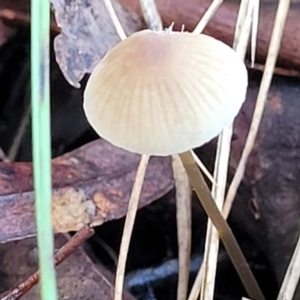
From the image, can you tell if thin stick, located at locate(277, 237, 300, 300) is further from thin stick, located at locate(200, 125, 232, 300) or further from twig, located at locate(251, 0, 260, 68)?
twig, located at locate(251, 0, 260, 68)

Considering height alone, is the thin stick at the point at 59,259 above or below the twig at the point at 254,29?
below

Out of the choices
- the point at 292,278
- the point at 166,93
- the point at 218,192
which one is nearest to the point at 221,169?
the point at 218,192

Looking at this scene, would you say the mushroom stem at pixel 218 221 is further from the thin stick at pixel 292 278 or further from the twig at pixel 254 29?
the twig at pixel 254 29

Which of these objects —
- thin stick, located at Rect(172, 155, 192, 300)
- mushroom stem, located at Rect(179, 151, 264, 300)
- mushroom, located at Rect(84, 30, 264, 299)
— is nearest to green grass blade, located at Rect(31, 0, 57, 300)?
mushroom, located at Rect(84, 30, 264, 299)

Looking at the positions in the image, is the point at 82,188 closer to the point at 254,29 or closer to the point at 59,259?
the point at 59,259

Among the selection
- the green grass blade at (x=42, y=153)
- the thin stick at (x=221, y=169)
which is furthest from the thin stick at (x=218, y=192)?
the green grass blade at (x=42, y=153)

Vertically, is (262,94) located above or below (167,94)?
below

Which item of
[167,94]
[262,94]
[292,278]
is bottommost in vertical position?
[292,278]
